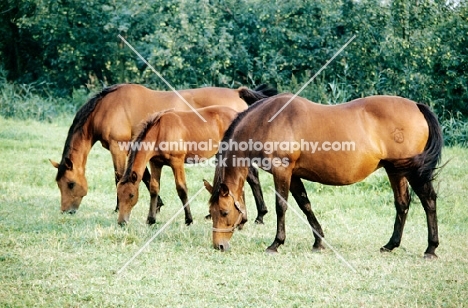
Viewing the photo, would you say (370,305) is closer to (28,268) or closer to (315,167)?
(315,167)

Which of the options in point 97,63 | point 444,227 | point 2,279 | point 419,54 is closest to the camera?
point 2,279

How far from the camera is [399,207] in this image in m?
8.02

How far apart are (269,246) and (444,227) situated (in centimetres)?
300

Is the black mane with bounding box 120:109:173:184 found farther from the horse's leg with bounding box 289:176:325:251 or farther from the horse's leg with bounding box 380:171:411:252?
the horse's leg with bounding box 380:171:411:252

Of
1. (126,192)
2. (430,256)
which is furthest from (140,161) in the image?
(430,256)

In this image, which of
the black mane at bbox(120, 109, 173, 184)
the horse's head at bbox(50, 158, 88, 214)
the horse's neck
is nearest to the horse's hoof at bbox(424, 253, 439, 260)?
the horse's neck

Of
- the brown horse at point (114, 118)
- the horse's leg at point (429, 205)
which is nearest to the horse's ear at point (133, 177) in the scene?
the brown horse at point (114, 118)

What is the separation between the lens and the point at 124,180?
878 centimetres

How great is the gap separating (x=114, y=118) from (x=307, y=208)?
12.8ft

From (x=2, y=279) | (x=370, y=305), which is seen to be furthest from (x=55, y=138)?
(x=370, y=305)

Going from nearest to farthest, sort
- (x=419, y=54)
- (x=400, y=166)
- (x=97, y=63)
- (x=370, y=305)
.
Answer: (x=370, y=305)
(x=400, y=166)
(x=419, y=54)
(x=97, y=63)

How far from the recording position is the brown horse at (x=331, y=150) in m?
7.66

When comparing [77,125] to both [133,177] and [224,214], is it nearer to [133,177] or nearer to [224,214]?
[133,177]

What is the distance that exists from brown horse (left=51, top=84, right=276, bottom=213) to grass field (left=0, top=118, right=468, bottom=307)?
19.8 inches
